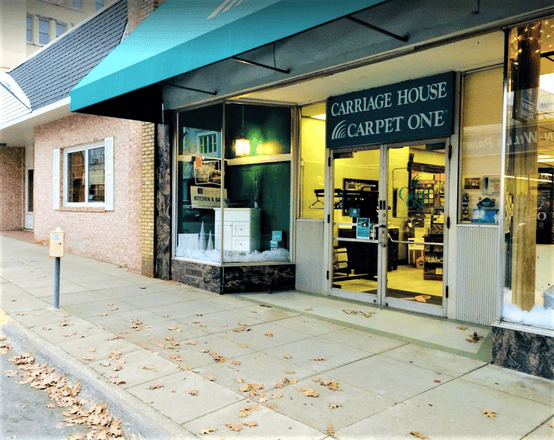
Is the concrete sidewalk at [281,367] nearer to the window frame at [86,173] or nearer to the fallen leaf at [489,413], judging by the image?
the fallen leaf at [489,413]

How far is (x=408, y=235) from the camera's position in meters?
6.89

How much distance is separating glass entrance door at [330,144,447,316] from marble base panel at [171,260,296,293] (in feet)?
3.02

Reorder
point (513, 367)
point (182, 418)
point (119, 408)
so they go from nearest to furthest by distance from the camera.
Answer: point (182, 418), point (119, 408), point (513, 367)

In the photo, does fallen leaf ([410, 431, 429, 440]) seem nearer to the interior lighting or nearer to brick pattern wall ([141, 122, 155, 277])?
the interior lighting

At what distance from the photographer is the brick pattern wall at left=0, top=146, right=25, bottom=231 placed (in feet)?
63.5

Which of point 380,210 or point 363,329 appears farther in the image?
point 380,210

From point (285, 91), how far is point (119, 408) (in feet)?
17.4

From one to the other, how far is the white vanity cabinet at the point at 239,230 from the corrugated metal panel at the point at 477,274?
3591 mm

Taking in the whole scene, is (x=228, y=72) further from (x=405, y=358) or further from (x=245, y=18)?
(x=405, y=358)

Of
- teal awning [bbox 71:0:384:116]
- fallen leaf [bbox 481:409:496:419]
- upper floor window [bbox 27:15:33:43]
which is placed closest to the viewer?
fallen leaf [bbox 481:409:496:419]

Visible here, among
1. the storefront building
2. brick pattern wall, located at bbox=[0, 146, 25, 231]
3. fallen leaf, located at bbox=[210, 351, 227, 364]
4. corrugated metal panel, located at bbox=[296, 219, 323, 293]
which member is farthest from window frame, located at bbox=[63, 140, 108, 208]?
brick pattern wall, located at bbox=[0, 146, 25, 231]

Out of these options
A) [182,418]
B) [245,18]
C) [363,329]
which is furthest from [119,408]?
[245,18]

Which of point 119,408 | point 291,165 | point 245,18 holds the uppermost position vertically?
point 245,18

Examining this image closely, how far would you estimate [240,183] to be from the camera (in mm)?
8664
